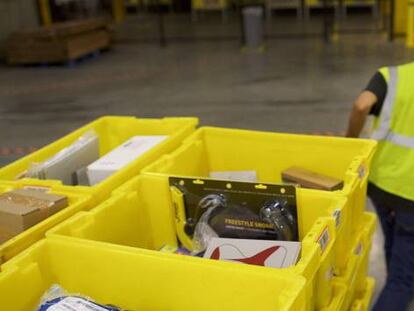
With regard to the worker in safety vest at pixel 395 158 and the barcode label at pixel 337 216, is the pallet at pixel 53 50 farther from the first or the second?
the barcode label at pixel 337 216

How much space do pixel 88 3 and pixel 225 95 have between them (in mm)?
9650

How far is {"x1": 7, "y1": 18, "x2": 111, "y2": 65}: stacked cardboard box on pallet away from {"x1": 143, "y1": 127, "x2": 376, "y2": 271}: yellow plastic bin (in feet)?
26.5

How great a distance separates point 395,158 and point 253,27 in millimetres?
8575

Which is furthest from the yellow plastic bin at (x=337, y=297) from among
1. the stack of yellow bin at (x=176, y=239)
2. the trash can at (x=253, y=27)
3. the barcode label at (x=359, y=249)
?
the trash can at (x=253, y=27)

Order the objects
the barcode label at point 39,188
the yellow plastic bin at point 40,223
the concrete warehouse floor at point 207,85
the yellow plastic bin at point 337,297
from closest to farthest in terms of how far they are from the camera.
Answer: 1. the yellow plastic bin at point 40,223
2. the yellow plastic bin at point 337,297
3. the barcode label at point 39,188
4. the concrete warehouse floor at point 207,85

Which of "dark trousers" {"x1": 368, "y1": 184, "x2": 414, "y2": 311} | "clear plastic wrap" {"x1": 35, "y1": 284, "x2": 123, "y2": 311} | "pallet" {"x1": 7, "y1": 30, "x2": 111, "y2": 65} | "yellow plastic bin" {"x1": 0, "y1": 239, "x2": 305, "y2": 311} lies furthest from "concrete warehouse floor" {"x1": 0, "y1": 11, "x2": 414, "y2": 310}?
"clear plastic wrap" {"x1": 35, "y1": 284, "x2": 123, "y2": 311}

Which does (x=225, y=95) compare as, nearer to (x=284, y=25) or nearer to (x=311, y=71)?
(x=311, y=71)

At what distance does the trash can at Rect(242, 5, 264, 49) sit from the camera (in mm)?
10484

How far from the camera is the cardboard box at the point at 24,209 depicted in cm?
176

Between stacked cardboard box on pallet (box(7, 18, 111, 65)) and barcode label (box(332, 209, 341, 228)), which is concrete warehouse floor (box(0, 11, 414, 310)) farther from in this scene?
barcode label (box(332, 209, 341, 228))

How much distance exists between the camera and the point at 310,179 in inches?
88.0

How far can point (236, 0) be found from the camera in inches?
635

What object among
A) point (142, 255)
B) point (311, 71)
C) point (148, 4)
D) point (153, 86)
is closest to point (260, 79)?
point (311, 71)

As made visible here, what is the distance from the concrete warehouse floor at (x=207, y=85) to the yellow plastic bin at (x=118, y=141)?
1.84 meters
